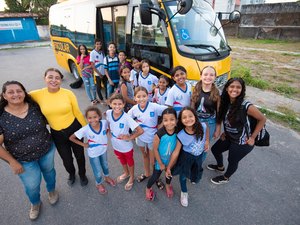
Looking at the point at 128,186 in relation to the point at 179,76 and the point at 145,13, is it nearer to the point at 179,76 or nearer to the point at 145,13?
the point at 179,76

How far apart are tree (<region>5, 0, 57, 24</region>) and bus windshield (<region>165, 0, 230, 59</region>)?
28.4 metres

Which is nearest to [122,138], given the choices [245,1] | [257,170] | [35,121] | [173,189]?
[35,121]

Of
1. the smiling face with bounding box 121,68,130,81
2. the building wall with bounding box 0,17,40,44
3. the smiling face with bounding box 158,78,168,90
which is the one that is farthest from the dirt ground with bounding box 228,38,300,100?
the building wall with bounding box 0,17,40,44

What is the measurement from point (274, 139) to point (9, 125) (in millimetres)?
4398

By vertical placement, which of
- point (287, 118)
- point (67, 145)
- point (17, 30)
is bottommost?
point (287, 118)

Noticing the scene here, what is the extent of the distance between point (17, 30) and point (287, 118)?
2620 centimetres

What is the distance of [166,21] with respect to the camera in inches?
137

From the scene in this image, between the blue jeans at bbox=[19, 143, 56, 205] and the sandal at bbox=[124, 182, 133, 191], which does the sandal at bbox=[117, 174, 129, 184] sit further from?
the blue jeans at bbox=[19, 143, 56, 205]

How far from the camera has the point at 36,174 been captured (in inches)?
83.4

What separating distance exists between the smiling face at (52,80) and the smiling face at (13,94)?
0.29 m

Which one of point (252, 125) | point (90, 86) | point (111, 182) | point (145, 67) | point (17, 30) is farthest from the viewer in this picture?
point (17, 30)

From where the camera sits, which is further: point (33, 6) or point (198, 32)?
point (33, 6)

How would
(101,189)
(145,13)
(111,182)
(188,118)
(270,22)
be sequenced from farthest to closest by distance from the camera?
1. (270,22)
2. (145,13)
3. (111,182)
4. (101,189)
5. (188,118)

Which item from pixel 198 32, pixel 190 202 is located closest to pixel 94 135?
pixel 190 202
